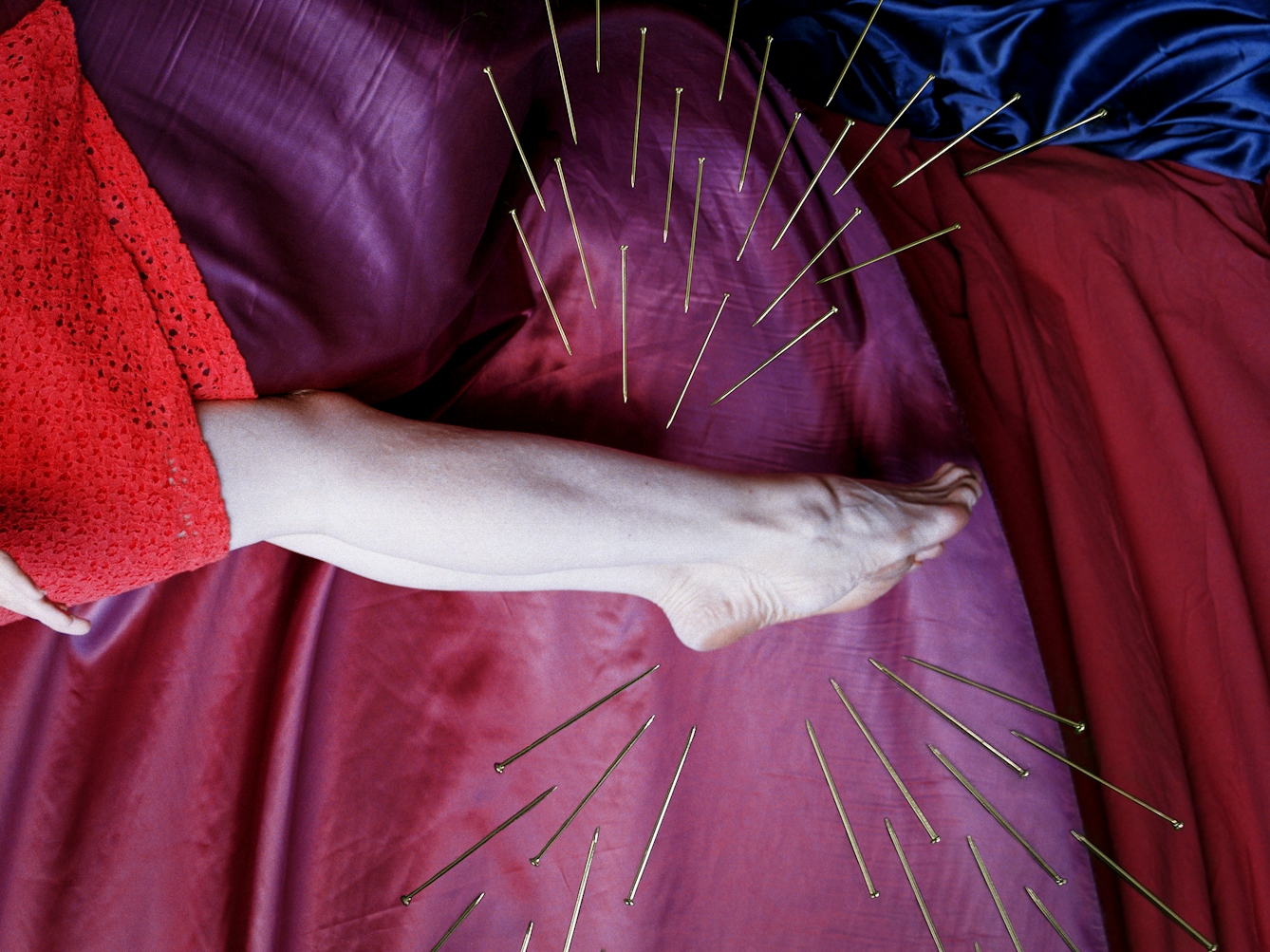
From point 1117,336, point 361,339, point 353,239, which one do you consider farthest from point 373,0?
point 1117,336

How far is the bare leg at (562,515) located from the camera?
91 cm

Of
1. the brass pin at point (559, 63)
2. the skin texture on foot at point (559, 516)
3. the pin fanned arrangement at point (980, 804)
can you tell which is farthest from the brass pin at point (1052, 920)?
the brass pin at point (559, 63)

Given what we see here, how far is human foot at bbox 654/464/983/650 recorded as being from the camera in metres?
1.09

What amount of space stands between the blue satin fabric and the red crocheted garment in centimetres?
108

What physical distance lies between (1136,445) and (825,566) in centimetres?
57

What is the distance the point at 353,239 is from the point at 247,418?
227 millimetres

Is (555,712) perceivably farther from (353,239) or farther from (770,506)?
(353,239)

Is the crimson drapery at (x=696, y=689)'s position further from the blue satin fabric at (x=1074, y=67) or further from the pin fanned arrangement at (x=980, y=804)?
the blue satin fabric at (x=1074, y=67)

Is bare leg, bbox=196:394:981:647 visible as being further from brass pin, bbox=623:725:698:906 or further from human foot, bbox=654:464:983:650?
brass pin, bbox=623:725:698:906

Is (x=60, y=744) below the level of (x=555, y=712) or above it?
below

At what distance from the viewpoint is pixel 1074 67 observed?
1444 mm

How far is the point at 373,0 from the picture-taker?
0.99m

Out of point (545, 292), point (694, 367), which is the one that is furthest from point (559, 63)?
point (694, 367)

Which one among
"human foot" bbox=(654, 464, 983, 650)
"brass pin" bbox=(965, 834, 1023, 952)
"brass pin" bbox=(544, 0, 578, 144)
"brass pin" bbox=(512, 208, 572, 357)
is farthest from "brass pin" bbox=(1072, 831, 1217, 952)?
"brass pin" bbox=(544, 0, 578, 144)
